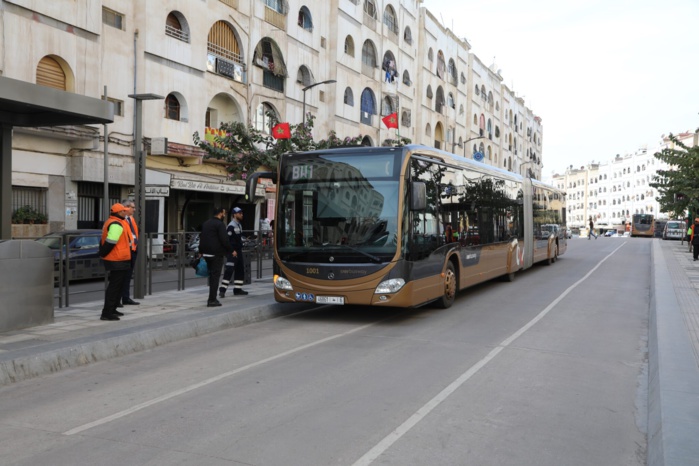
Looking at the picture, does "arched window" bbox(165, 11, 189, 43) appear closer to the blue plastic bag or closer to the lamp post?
the lamp post

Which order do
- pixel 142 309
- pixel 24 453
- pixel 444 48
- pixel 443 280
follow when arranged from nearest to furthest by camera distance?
pixel 24 453
pixel 142 309
pixel 443 280
pixel 444 48

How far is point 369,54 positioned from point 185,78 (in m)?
19.7

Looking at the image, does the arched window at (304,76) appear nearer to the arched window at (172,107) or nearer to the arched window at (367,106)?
the arched window at (367,106)

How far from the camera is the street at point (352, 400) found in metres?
4.60

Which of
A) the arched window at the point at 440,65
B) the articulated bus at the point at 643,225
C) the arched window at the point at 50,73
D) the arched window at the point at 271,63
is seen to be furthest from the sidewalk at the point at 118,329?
the articulated bus at the point at 643,225

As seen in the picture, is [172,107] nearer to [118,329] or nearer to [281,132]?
[281,132]

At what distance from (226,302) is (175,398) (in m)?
5.79

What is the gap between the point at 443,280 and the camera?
11578 millimetres

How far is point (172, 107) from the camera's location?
27453mm

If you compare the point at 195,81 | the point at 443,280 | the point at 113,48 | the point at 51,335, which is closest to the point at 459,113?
the point at 195,81

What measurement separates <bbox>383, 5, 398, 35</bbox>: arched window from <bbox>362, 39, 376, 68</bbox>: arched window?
9.14 feet

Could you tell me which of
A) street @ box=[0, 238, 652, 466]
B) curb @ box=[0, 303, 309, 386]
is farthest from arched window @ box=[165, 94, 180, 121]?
street @ box=[0, 238, 652, 466]

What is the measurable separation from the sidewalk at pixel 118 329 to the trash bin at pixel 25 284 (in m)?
0.16

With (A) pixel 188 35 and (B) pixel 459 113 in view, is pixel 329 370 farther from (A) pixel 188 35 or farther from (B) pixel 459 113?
(B) pixel 459 113
